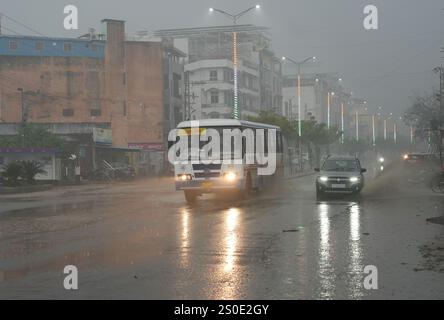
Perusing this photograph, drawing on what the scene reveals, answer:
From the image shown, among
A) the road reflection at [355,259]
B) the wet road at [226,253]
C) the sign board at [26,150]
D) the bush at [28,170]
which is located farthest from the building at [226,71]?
the road reflection at [355,259]

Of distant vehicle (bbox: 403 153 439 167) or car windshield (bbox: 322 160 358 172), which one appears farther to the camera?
distant vehicle (bbox: 403 153 439 167)

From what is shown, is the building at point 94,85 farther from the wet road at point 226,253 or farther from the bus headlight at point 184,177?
the wet road at point 226,253

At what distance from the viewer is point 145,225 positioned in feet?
50.8

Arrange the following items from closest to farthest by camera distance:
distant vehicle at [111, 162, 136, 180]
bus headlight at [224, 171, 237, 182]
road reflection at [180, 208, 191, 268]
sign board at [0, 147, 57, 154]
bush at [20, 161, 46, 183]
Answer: road reflection at [180, 208, 191, 268] → bus headlight at [224, 171, 237, 182] → bush at [20, 161, 46, 183] → sign board at [0, 147, 57, 154] → distant vehicle at [111, 162, 136, 180]

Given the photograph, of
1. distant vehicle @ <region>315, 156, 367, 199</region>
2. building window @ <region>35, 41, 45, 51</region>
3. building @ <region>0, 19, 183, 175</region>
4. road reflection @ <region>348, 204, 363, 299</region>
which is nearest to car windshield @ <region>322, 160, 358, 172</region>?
distant vehicle @ <region>315, 156, 367, 199</region>

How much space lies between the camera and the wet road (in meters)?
7.91

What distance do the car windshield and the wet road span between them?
5.99 meters

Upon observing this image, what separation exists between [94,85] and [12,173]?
3170 cm

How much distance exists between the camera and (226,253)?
35.4 ft

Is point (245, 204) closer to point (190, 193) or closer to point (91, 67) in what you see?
point (190, 193)

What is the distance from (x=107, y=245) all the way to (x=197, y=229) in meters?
2.99

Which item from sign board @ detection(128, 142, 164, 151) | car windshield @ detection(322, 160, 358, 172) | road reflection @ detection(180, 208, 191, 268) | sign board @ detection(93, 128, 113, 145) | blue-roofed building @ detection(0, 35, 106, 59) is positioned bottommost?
road reflection @ detection(180, 208, 191, 268)

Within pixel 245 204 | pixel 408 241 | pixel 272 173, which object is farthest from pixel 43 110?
pixel 408 241

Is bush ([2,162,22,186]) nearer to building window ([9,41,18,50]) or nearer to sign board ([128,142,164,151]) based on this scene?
sign board ([128,142,164,151])
